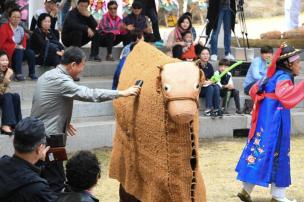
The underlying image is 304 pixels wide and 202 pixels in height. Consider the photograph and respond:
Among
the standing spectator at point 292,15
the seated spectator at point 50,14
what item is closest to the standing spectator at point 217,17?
→ the seated spectator at point 50,14

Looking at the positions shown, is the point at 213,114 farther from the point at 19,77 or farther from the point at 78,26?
the point at 19,77

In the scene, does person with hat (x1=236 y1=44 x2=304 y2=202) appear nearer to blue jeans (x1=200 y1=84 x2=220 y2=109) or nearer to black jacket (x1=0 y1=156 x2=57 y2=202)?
blue jeans (x1=200 y1=84 x2=220 y2=109)

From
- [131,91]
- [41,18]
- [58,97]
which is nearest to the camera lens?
[131,91]

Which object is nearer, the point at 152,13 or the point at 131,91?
the point at 131,91

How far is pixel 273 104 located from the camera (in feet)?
25.2

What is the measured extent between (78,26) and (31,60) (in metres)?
1.30

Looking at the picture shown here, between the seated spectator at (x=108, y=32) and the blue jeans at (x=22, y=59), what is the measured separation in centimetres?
170

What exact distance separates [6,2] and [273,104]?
6.05 metres

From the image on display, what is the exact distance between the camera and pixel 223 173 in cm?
938

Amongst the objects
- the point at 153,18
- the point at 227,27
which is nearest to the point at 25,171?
the point at 227,27

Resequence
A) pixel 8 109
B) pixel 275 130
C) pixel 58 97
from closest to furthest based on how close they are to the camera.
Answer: pixel 58 97
pixel 275 130
pixel 8 109

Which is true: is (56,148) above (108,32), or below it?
below

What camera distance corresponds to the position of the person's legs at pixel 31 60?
37.6ft

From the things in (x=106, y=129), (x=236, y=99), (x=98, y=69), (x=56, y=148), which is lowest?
(x=106, y=129)
